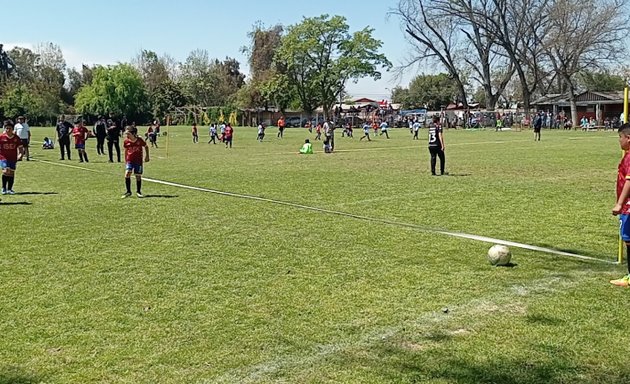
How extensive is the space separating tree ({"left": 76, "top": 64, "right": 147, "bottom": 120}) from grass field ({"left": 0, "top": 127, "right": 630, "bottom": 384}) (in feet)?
A: 282

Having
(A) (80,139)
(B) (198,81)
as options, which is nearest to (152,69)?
(B) (198,81)

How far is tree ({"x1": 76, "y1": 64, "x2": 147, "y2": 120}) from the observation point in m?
95.3

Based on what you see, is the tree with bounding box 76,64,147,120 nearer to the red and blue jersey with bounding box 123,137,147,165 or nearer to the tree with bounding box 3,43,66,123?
the tree with bounding box 3,43,66,123

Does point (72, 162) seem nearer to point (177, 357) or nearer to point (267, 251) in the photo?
point (267, 251)

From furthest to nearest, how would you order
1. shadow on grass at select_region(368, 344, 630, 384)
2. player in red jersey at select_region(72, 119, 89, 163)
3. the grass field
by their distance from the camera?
1. player in red jersey at select_region(72, 119, 89, 163)
2. the grass field
3. shadow on grass at select_region(368, 344, 630, 384)

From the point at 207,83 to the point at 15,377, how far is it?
114065mm

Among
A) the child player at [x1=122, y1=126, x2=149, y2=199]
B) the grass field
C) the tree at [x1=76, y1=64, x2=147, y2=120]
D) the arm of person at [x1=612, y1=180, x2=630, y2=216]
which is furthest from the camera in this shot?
the tree at [x1=76, y1=64, x2=147, y2=120]

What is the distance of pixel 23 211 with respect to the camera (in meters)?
12.6

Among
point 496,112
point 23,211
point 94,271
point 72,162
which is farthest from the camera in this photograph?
point 496,112

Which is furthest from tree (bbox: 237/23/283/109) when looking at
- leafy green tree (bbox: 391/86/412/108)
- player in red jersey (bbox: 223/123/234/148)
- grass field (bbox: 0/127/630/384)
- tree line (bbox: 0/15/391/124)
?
grass field (bbox: 0/127/630/384)

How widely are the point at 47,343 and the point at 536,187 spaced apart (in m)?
12.8

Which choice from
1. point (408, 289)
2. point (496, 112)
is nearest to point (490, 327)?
point (408, 289)

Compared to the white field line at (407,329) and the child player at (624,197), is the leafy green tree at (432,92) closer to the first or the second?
the child player at (624,197)

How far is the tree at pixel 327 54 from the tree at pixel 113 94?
2324cm
